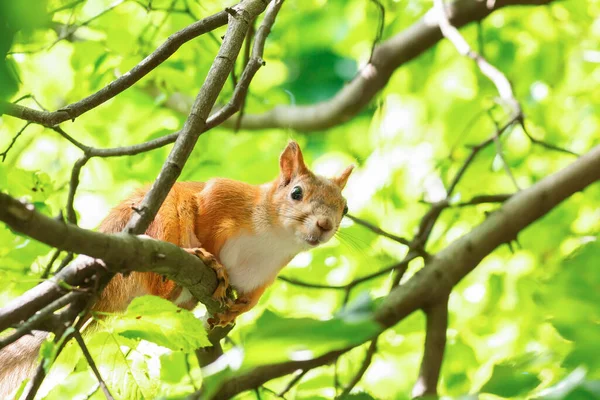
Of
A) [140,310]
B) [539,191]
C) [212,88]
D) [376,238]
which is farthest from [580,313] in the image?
[376,238]

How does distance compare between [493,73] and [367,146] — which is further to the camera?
[367,146]

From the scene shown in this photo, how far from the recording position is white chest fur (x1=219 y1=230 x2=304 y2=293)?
354cm

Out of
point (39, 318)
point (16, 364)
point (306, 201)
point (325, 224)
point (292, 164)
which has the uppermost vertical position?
point (292, 164)

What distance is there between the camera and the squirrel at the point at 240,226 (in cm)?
318

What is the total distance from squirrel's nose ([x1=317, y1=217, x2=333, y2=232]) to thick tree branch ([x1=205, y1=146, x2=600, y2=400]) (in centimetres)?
55

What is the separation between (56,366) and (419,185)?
344cm

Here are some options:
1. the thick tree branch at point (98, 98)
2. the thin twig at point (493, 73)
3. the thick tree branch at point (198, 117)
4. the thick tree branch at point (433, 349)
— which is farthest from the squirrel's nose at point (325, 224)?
the thick tree branch at point (98, 98)

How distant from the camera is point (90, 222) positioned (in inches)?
209

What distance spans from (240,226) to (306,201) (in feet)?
1.28

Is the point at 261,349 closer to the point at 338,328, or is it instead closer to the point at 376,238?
the point at 338,328

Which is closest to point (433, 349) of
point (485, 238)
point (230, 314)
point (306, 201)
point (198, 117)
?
point (485, 238)

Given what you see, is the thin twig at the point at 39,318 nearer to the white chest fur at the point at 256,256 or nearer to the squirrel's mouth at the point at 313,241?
the white chest fur at the point at 256,256

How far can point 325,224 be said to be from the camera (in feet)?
11.7

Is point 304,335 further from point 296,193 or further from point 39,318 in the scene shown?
point 296,193
